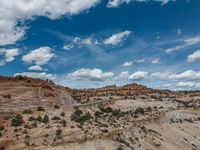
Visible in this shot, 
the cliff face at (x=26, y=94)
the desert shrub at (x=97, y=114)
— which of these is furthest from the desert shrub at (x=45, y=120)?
the desert shrub at (x=97, y=114)

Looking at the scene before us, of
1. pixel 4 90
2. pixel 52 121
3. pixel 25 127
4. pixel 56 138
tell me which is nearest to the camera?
pixel 56 138

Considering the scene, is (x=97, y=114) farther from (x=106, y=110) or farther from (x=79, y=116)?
(x=79, y=116)

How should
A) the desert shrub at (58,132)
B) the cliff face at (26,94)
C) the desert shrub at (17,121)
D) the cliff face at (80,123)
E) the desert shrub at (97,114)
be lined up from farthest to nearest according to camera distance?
1. the desert shrub at (97,114)
2. the cliff face at (26,94)
3. the desert shrub at (17,121)
4. the desert shrub at (58,132)
5. the cliff face at (80,123)

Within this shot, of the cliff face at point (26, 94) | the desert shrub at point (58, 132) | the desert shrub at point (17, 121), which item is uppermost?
the cliff face at point (26, 94)

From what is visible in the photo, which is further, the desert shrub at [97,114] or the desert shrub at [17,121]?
Result: the desert shrub at [97,114]

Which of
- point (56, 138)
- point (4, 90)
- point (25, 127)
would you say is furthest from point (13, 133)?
point (4, 90)

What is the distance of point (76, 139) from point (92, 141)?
200 cm

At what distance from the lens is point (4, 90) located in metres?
61.7

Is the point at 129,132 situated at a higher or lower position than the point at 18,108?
lower

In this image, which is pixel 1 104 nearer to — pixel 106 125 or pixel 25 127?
pixel 25 127

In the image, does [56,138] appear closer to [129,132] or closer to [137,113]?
[129,132]

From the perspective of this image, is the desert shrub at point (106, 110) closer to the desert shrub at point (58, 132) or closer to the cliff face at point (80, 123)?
the cliff face at point (80, 123)

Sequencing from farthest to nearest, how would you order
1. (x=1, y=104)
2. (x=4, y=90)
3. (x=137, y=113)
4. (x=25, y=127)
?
(x=137, y=113) < (x=4, y=90) < (x=1, y=104) < (x=25, y=127)

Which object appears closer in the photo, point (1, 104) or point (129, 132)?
point (129, 132)
